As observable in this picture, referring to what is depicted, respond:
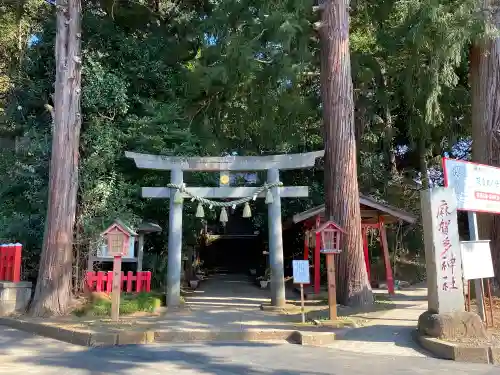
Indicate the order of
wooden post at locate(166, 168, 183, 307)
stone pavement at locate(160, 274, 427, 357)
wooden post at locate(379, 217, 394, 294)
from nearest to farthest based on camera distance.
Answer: stone pavement at locate(160, 274, 427, 357) < wooden post at locate(166, 168, 183, 307) < wooden post at locate(379, 217, 394, 294)

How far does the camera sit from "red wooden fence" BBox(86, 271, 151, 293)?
11.8 m

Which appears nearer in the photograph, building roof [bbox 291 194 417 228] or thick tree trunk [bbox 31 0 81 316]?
thick tree trunk [bbox 31 0 81 316]

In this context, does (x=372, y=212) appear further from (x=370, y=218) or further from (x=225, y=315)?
(x=225, y=315)

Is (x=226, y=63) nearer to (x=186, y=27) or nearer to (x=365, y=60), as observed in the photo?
(x=186, y=27)

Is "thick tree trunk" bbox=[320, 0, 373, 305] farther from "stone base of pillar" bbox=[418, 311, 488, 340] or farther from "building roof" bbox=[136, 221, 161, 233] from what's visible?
"building roof" bbox=[136, 221, 161, 233]

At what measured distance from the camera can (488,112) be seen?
11078 millimetres

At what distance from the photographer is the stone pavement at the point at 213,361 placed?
19.6 feet

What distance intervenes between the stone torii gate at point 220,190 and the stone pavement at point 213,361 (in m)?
4.34

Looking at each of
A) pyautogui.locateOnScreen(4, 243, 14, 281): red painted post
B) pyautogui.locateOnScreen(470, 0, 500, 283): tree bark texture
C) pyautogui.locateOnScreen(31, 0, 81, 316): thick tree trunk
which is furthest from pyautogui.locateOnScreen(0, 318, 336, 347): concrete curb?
pyautogui.locateOnScreen(470, 0, 500, 283): tree bark texture

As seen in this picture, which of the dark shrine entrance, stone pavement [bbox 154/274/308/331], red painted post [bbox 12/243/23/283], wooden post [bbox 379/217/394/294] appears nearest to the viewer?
stone pavement [bbox 154/274/308/331]

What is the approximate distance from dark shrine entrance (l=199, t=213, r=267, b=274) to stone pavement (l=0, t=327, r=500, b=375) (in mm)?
19402

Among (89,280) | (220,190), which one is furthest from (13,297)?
(220,190)

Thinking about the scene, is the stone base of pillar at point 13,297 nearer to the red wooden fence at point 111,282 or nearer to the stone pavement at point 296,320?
the red wooden fence at point 111,282

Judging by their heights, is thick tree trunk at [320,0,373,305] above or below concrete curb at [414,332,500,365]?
above
